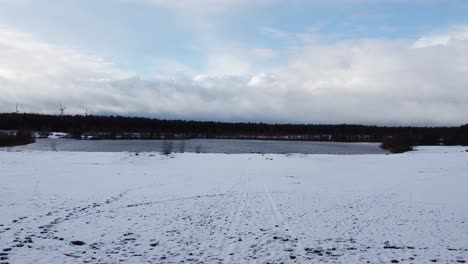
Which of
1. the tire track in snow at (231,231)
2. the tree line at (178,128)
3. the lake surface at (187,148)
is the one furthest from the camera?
the tree line at (178,128)

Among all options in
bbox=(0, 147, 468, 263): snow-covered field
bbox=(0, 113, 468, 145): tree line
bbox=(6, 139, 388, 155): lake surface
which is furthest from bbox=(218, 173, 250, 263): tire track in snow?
bbox=(0, 113, 468, 145): tree line

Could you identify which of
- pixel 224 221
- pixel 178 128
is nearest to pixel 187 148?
pixel 224 221

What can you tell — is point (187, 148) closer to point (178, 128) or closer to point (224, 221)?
point (224, 221)

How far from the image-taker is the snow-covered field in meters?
8.51

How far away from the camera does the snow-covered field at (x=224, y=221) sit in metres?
8.51

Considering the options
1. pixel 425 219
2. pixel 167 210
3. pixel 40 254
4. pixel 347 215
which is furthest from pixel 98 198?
pixel 425 219

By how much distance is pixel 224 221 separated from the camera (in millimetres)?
12422

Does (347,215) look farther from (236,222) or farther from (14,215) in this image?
(14,215)

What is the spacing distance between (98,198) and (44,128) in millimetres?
135441

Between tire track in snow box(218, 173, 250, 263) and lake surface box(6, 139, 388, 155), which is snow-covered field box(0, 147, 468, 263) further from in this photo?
lake surface box(6, 139, 388, 155)

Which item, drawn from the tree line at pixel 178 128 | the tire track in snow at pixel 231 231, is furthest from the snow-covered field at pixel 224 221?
the tree line at pixel 178 128

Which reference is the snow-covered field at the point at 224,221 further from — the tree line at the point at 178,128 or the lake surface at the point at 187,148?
the tree line at the point at 178,128

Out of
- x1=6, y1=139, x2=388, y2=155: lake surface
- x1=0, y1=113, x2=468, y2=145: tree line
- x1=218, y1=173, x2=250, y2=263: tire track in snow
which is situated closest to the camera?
x1=218, y1=173, x2=250, y2=263: tire track in snow

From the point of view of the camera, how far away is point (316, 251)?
8.95 m
